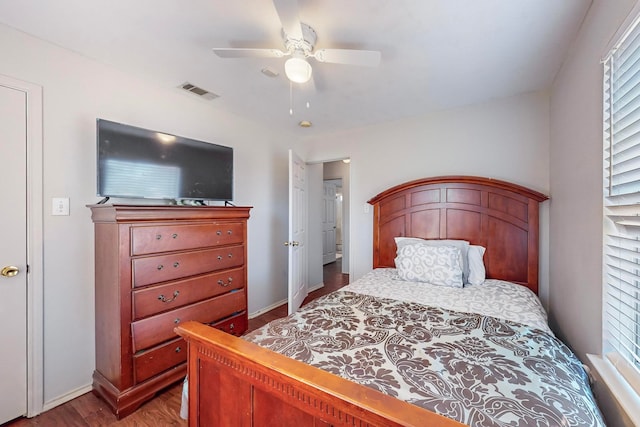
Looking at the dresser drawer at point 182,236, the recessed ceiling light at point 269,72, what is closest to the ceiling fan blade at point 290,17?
the recessed ceiling light at point 269,72

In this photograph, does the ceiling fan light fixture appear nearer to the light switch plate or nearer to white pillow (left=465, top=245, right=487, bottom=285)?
the light switch plate

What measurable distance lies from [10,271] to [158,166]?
108 centimetres

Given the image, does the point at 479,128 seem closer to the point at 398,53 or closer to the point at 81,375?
the point at 398,53

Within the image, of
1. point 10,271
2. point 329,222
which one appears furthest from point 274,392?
point 329,222

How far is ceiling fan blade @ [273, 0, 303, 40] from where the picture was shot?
48.5 inches

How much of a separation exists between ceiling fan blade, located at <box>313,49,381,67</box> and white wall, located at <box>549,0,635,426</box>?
1.07m

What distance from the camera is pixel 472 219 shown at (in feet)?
8.86

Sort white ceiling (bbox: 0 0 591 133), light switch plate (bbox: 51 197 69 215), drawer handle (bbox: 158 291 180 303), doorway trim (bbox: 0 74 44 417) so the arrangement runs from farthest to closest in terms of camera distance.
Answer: drawer handle (bbox: 158 291 180 303) → light switch plate (bbox: 51 197 69 215) → doorway trim (bbox: 0 74 44 417) → white ceiling (bbox: 0 0 591 133)

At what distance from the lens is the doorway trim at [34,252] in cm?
171

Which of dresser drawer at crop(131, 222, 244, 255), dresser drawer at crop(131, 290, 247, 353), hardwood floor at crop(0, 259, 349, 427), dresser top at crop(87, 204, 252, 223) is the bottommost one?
hardwood floor at crop(0, 259, 349, 427)

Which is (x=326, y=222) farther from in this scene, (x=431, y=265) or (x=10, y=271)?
(x=10, y=271)

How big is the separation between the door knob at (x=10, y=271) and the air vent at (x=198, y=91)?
5.85ft

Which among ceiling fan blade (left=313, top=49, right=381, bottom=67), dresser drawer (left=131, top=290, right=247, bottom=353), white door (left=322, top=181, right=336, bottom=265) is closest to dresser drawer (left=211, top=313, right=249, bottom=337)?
dresser drawer (left=131, top=290, right=247, bottom=353)

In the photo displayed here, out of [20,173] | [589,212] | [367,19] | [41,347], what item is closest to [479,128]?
[589,212]
